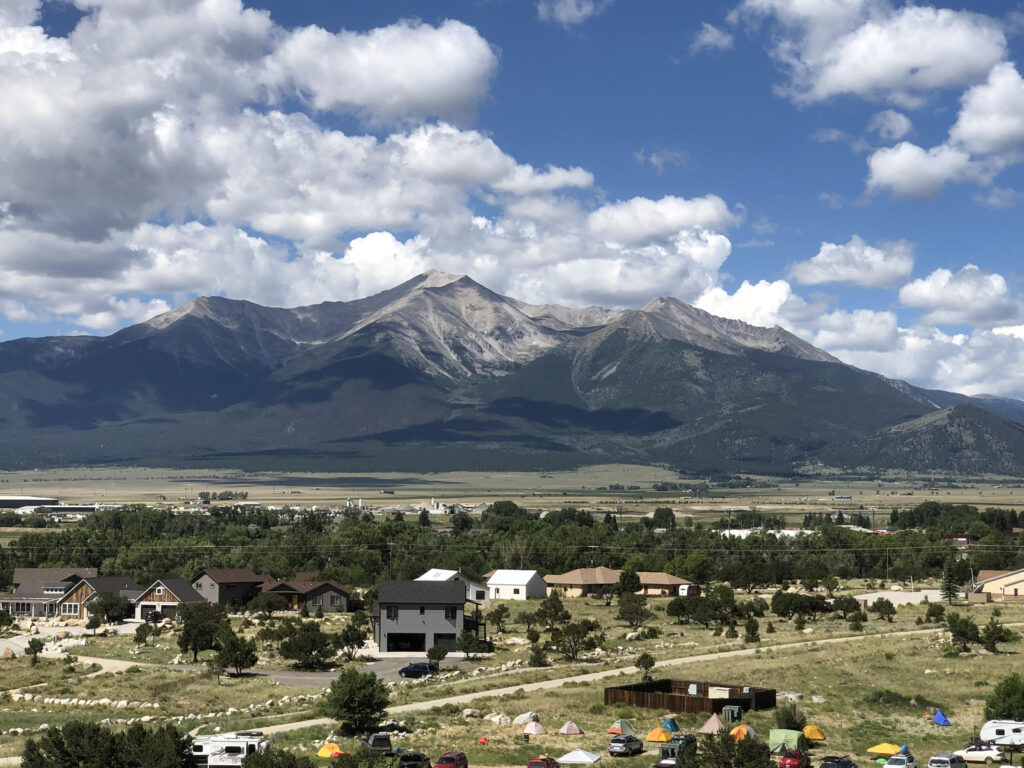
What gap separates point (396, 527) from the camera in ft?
539

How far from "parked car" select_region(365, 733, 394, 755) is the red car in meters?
14.6

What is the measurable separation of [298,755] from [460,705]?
12609 mm

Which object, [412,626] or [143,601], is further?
[143,601]

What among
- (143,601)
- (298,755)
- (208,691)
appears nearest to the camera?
(298,755)

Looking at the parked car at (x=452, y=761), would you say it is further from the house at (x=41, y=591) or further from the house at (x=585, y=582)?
the house at (x=585, y=582)

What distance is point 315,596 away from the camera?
109562 millimetres

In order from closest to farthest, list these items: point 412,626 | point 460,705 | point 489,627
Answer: point 460,705, point 412,626, point 489,627

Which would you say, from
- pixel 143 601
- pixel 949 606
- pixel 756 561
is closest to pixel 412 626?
pixel 143 601

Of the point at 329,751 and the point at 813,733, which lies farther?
the point at 813,733

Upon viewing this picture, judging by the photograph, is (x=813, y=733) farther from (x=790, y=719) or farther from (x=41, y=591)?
(x=41, y=591)

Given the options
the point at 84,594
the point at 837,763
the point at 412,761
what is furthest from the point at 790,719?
the point at 84,594

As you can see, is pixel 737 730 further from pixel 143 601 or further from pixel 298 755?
pixel 143 601

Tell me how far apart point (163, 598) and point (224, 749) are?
6856cm

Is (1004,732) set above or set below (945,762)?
below
